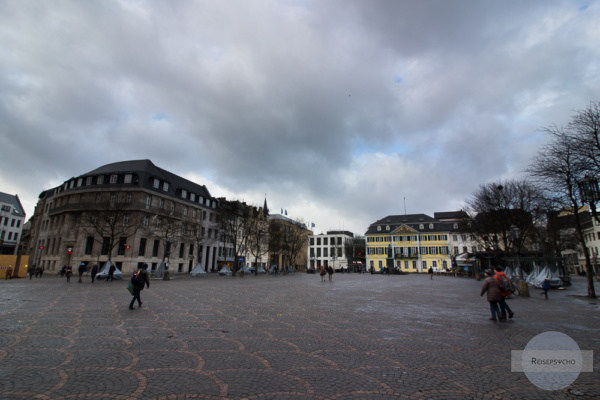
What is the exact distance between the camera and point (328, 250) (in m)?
117

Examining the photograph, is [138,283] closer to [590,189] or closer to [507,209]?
[590,189]

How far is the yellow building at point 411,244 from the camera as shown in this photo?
8831 cm

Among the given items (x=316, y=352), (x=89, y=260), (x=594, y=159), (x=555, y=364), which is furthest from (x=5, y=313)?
(x=89, y=260)

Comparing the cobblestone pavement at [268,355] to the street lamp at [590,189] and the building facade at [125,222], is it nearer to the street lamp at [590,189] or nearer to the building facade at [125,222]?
the street lamp at [590,189]

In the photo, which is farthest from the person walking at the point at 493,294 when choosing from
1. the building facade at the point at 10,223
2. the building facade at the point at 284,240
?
the building facade at the point at 10,223

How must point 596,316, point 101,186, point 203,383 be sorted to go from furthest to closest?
point 101,186
point 596,316
point 203,383

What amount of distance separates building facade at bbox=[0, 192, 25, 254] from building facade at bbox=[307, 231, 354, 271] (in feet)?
294

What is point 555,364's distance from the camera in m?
5.87

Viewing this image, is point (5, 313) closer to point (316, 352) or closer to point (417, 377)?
point (316, 352)

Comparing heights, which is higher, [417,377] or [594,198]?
[594,198]

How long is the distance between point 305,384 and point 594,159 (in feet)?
52.9

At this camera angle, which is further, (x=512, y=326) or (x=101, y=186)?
(x=101, y=186)

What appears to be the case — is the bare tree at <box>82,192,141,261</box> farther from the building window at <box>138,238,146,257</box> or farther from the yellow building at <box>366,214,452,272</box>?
the yellow building at <box>366,214,452,272</box>

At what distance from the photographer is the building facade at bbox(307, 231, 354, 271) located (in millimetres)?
112938
